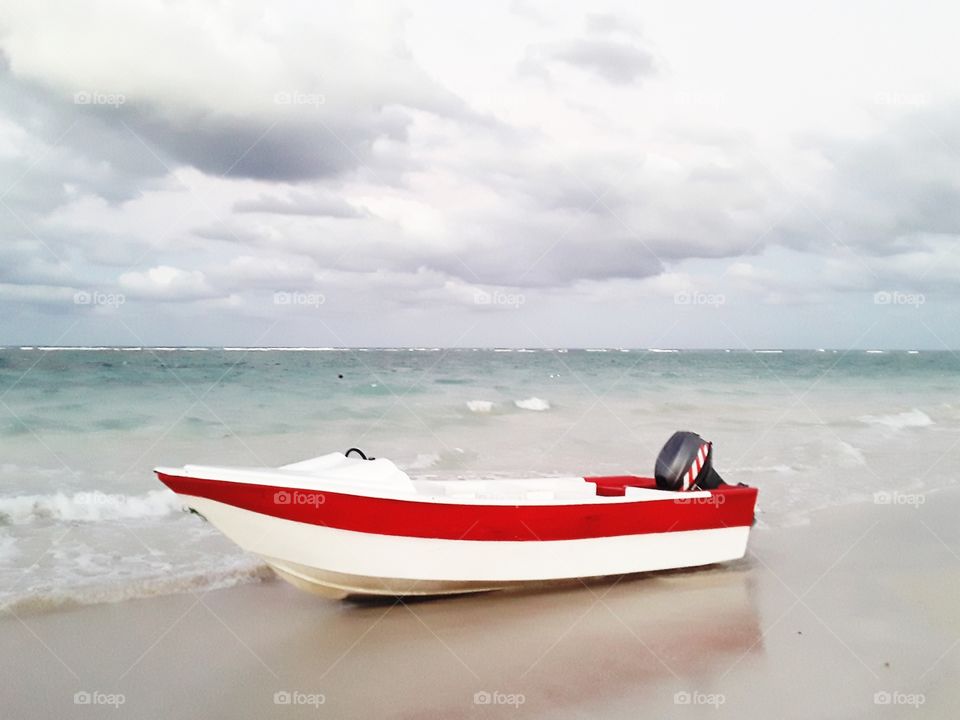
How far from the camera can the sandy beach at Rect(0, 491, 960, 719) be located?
193 inches

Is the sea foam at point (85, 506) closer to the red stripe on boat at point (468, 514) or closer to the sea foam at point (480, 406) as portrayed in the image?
the red stripe on boat at point (468, 514)

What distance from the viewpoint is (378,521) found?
243 inches

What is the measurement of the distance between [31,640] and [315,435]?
11.6 meters

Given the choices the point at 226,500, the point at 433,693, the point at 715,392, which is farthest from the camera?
the point at 715,392

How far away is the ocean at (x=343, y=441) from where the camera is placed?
8.24 metres

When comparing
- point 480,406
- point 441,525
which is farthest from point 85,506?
point 480,406

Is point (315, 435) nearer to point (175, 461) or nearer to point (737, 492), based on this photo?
point (175, 461)

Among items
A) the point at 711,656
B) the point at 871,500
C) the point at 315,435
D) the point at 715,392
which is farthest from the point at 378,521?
the point at 715,392

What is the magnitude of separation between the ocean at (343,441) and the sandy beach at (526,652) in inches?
42.7

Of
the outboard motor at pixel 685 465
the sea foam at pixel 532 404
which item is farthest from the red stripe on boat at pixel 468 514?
the sea foam at pixel 532 404

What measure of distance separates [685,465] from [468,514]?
2.51m

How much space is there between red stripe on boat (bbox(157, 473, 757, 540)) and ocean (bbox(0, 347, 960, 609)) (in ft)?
6.06

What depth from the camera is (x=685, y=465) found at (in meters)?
7.67

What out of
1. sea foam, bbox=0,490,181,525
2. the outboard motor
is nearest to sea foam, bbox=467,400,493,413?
sea foam, bbox=0,490,181,525
